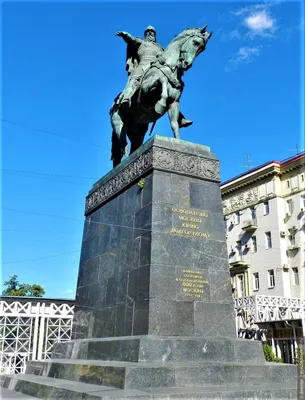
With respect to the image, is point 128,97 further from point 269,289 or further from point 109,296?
point 269,289

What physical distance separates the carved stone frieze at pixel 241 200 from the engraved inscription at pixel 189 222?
3477cm

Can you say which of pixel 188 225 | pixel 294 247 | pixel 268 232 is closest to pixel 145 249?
pixel 188 225

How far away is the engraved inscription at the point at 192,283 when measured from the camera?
837cm

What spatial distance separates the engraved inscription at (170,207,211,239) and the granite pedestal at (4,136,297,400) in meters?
0.02

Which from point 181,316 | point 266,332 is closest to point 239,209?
point 266,332

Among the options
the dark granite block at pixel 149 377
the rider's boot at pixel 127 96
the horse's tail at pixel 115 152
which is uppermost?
the rider's boot at pixel 127 96

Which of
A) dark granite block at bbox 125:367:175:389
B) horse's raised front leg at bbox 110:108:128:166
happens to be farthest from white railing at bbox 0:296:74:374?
dark granite block at bbox 125:367:175:389

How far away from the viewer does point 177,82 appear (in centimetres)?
1086

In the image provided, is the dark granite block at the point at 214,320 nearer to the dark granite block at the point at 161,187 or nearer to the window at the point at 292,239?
the dark granite block at the point at 161,187

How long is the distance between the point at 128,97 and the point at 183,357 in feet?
21.5

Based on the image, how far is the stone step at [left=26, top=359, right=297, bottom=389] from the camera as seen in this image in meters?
6.26

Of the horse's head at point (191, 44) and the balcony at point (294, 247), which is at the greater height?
the balcony at point (294, 247)

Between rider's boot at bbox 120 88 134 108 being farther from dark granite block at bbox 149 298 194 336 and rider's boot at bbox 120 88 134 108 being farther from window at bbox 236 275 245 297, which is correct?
window at bbox 236 275 245 297

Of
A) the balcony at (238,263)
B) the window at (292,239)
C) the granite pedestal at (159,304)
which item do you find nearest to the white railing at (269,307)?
the window at (292,239)
